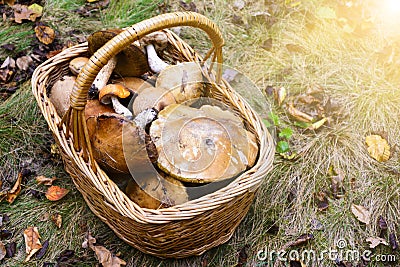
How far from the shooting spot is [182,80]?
9.80ft

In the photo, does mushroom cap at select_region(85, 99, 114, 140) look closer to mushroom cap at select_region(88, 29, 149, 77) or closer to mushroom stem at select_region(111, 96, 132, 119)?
mushroom stem at select_region(111, 96, 132, 119)

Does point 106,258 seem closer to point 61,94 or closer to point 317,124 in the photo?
point 61,94

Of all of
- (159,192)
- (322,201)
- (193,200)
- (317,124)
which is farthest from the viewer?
(317,124)

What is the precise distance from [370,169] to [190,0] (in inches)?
99.1

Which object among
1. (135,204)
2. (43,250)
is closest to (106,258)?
(43,250)

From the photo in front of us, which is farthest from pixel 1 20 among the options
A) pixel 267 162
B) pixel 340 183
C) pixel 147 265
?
pixel 340 183

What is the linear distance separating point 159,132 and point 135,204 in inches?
18.8

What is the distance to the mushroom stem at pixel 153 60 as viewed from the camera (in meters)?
3.12

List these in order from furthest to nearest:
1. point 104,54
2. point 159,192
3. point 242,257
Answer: point 242,257 < point 159,192 < point 104,54

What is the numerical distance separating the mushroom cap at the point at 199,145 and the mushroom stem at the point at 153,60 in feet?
1.59

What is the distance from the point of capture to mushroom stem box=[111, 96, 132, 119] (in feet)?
9.27

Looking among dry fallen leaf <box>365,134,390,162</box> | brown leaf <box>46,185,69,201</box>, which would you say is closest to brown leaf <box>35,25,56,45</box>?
brown leaf <box>46,185,69,201</box>

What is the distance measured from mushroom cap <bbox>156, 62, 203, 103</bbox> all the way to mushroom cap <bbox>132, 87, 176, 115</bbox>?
0.24ft

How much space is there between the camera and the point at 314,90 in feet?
12.8
